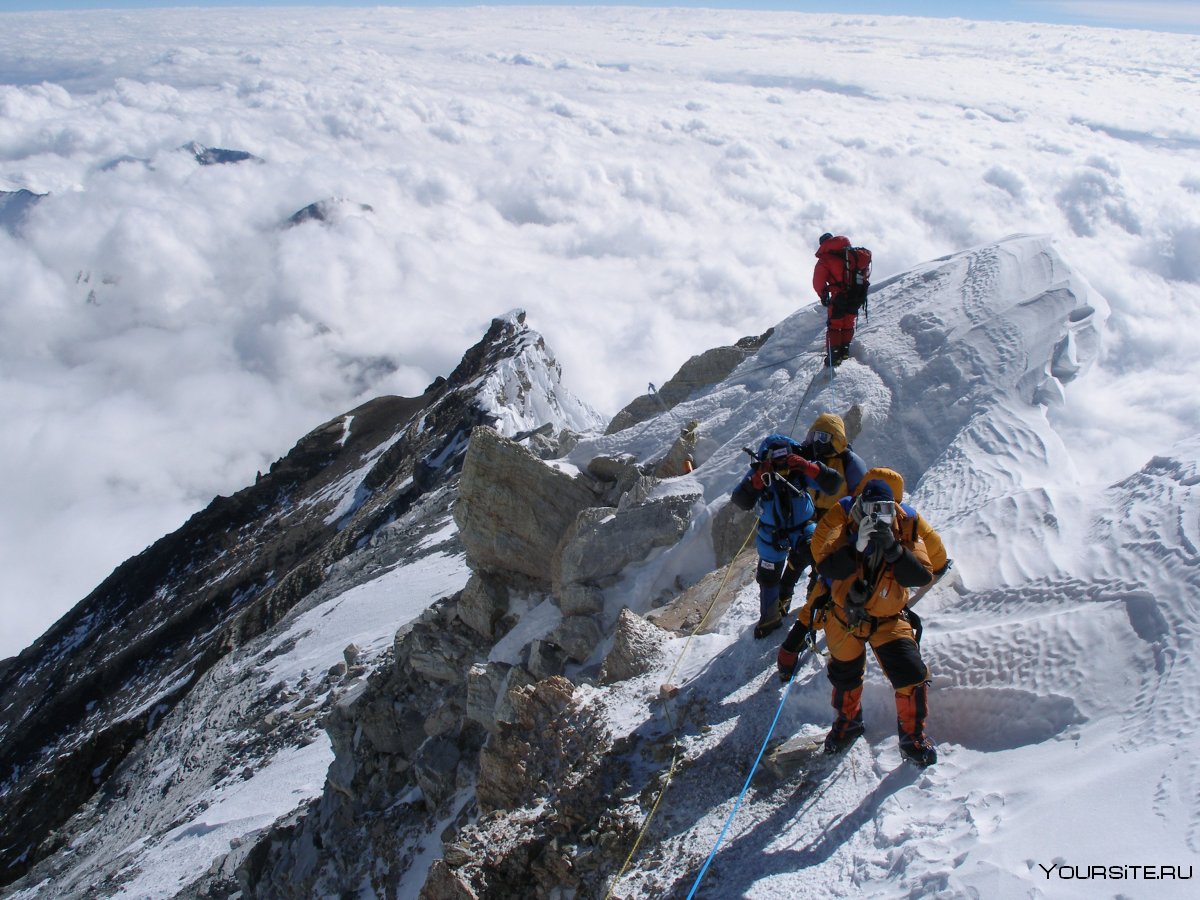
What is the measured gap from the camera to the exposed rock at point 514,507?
15227 mm

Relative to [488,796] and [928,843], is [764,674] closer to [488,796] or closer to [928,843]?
[928,843]

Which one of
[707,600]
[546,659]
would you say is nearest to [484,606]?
[546,659]

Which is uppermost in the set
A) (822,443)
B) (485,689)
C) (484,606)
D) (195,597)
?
(822,443)

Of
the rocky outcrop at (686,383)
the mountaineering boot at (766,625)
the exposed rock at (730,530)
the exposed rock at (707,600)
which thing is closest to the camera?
the mountaineering boot at (766,625)

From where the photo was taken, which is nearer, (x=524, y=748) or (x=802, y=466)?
(x=802, y=466)

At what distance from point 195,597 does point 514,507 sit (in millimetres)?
50124

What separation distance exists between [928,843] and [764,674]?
271cm

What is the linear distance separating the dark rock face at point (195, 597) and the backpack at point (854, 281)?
32747 mm

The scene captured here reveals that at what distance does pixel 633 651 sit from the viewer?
31.0 feet

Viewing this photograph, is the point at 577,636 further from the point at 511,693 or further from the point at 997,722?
the point at 997,722

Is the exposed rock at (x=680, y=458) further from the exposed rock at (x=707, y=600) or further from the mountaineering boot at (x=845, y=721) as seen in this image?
the mountaineering boot at (x=845, y=721)

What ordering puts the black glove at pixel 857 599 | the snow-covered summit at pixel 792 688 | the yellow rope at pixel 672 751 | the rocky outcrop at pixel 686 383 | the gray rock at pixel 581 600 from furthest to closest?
1. the rocky outcrop at pixel 686 383
2. the gray rock at pixel 581 600
3. the yellow rope at pixel 672 751
4. the black glove at pixel 857 599
5. the snow-covered summit at pixel 792 688

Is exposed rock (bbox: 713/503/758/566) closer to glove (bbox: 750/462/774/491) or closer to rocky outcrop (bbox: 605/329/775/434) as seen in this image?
glove (bbox: 750/462/774/491)

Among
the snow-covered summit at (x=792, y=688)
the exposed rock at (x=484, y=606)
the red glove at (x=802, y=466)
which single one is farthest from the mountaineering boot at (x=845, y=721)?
the exposed rock at (x=484, y=606)
